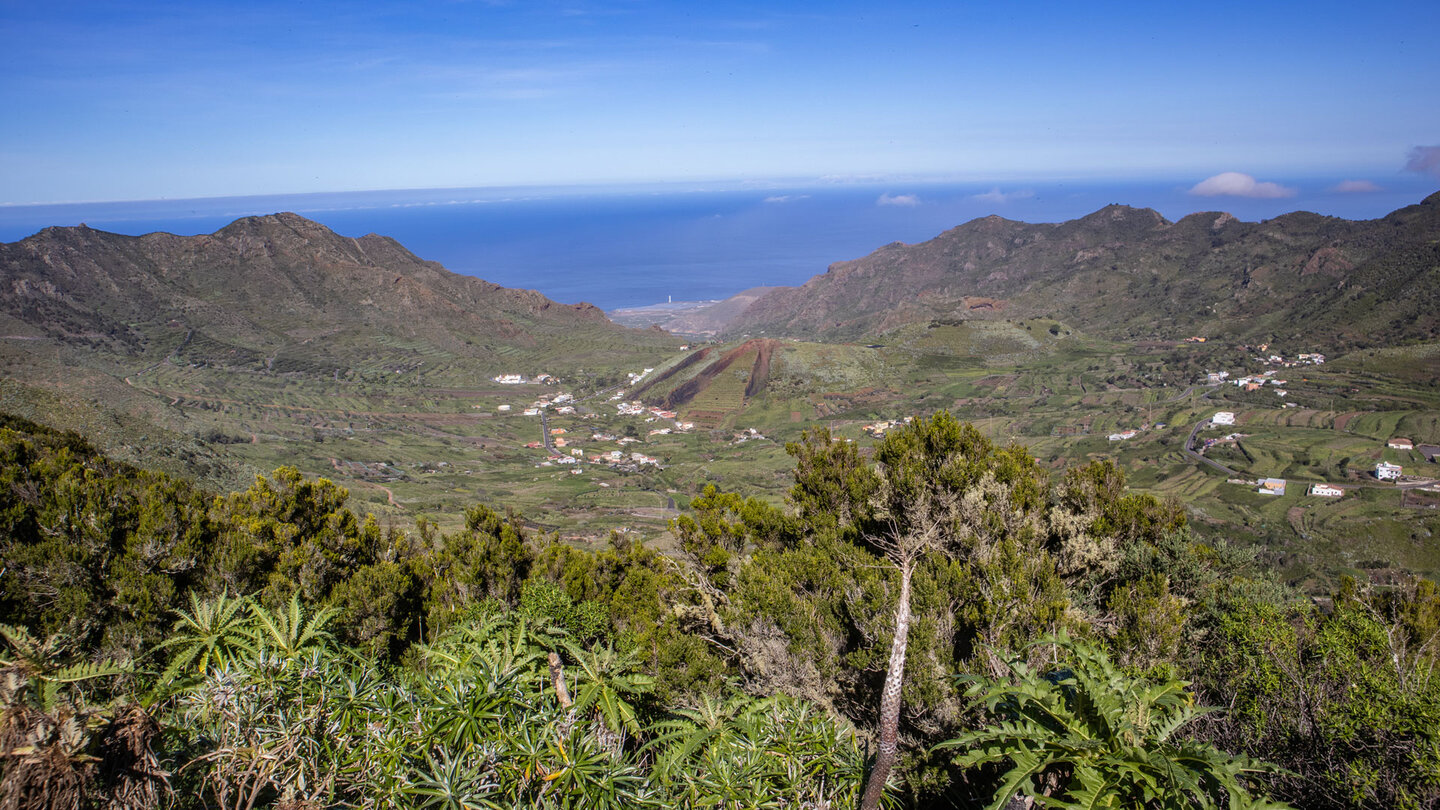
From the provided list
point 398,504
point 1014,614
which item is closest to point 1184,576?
point 1014,614

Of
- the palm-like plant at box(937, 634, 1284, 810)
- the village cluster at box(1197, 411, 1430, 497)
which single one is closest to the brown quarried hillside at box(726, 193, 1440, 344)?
the village cluster at box(1197, 411, 1430, 497)

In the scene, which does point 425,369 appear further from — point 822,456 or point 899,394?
point 822,456

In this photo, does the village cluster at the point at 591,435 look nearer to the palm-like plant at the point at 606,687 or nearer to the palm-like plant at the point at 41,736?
the palm-like plant at the point at 606,687

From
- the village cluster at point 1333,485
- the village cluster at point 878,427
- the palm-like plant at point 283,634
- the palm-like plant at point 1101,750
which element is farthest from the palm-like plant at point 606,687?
the village cluster at point 878,427

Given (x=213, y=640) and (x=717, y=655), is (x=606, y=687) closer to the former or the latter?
(x=213, y=640)

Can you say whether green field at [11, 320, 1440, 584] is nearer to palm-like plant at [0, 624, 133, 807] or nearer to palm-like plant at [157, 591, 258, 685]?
palm-like plant at [157, 591, 258, 685]

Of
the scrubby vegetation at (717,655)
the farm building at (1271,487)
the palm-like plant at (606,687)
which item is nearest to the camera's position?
the scrubby vegetation at (717,655)
